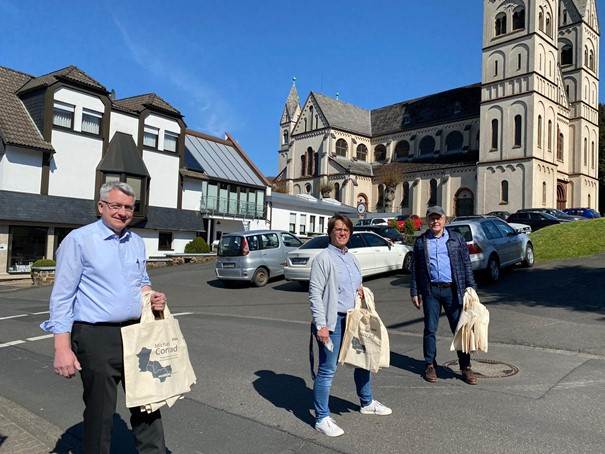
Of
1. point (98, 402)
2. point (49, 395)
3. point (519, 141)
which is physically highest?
point (519, 141)

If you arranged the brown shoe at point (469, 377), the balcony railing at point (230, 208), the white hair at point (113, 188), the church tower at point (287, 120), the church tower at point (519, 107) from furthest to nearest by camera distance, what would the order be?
the church tower at point (287, 120)
the church tower at point (519, 107)
the balcony railing at point (230, 208)
the brown shoe at point (469, 377)
the white hair at point (113, 188)

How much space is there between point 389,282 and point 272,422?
11059 mm

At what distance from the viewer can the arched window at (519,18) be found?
163 feet

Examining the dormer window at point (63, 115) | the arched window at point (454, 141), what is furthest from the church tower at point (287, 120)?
the dormer window at point (63, 115)

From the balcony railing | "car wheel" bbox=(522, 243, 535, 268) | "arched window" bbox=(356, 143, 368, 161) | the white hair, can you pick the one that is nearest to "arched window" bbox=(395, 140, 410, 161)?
"arched window" bbox=(356, 143, 368, 161)

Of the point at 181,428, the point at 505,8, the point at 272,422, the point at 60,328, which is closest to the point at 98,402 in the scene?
the point at 60,328

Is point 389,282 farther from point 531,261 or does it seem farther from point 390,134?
point 390,134

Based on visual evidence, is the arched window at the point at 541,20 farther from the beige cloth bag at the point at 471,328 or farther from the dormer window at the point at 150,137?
the beige cloth bag at the point at 471,328

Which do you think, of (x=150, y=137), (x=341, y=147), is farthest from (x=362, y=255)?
(x=341, y=147)

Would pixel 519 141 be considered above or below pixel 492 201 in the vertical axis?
above

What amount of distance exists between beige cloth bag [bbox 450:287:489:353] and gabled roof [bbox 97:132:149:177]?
2500 centimetres

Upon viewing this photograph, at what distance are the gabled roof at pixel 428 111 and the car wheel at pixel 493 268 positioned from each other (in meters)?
47.8

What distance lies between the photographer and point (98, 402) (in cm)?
313

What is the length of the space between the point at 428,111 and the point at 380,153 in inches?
334
